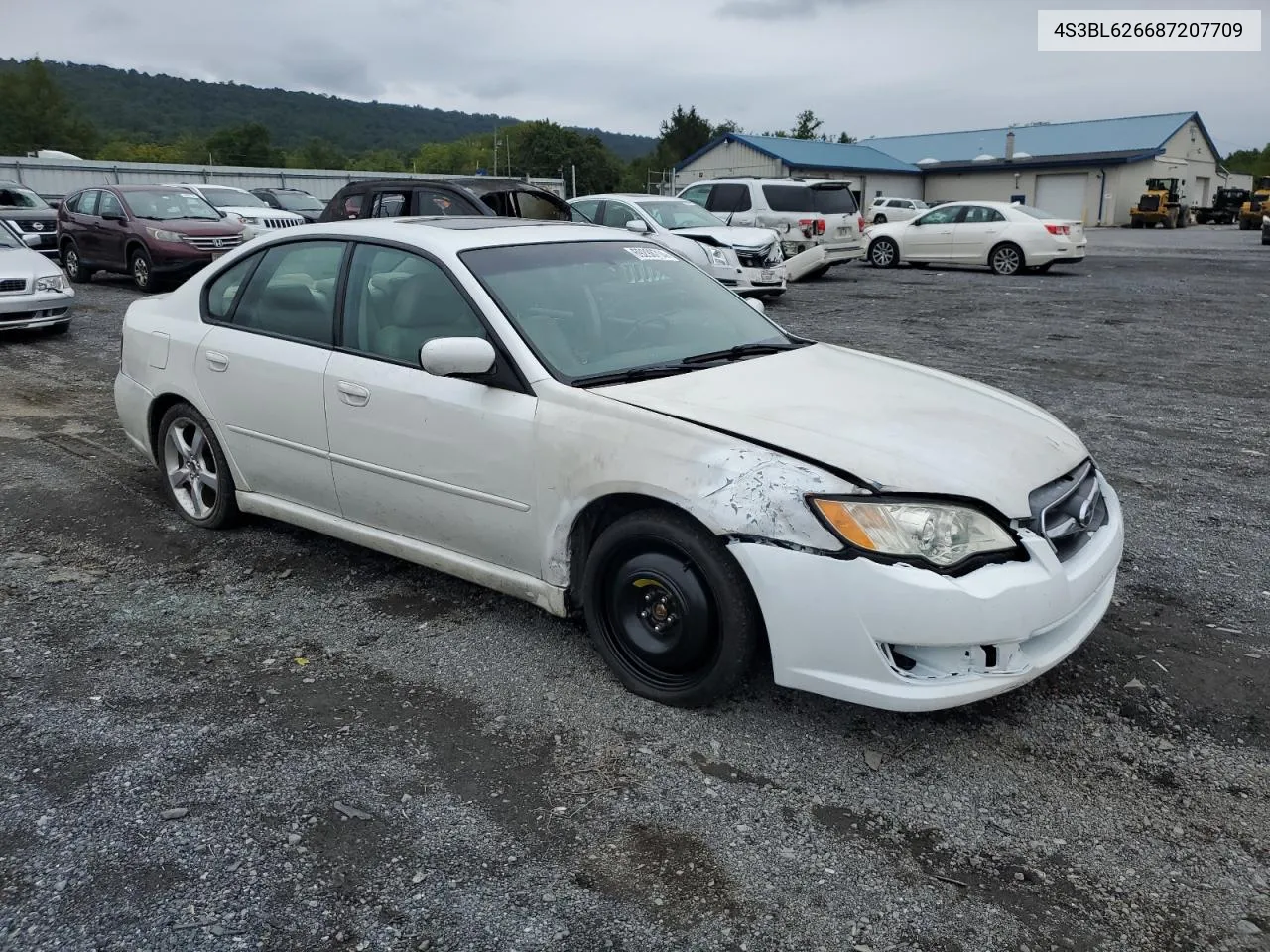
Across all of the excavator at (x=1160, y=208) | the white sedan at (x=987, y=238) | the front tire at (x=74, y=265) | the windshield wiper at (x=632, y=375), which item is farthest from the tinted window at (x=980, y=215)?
the excavator at (x=1160, y=208)

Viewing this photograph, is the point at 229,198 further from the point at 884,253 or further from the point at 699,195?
the point at 884,253

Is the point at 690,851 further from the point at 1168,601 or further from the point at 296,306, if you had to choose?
the point at 296,306

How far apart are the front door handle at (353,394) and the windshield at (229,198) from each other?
1900 cm

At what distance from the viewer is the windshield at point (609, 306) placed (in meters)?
3.90

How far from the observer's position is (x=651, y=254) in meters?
4.68

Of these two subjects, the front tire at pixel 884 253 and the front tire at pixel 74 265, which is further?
the front tire at pixel 884 253

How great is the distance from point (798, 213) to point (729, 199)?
4.28 feet

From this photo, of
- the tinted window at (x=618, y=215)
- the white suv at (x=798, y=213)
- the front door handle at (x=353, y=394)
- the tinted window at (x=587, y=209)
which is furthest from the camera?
the white suv at (x=798, y=213)

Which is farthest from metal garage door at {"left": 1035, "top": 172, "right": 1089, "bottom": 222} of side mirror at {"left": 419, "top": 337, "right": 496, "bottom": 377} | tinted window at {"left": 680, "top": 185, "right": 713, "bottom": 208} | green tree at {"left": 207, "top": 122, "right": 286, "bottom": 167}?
green tree at {"left": 207, "top": 122, "right": 286, "bottom": 167}

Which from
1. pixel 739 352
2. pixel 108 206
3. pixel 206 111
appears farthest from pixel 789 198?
pixel 206 111

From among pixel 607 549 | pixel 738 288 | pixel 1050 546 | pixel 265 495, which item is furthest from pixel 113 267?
pixel 1050 546

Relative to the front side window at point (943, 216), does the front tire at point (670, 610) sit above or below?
below

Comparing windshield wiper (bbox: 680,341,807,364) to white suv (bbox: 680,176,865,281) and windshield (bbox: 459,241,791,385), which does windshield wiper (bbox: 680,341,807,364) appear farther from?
white suv (bbox: 680,176,865,281)

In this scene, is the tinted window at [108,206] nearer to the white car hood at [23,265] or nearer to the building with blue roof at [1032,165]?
the white car hood at [23,265]
